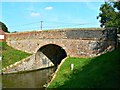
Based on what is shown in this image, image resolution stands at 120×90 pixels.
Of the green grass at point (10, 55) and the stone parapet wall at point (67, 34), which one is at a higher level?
the stone parapet wall at point (67, 34)

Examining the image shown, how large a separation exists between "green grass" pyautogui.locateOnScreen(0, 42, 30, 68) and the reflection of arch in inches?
93.7

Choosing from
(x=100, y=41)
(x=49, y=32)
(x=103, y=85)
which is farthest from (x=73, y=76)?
(x=49, y=32)

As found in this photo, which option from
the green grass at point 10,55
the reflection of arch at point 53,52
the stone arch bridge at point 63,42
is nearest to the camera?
the stone arch bridge at point 63,42

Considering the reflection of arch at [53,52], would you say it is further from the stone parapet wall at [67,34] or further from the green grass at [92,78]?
the green grass at [92,78]

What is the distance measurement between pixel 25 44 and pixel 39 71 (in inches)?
177

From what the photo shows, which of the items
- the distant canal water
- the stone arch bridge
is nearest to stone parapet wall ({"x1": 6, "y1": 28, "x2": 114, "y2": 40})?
the stone arch bridge

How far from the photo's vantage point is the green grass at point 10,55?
31541 millimetres

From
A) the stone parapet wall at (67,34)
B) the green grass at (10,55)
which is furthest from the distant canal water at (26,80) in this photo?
the stone parapet wall at (67,34)

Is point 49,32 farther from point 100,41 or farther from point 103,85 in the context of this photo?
point 103,85

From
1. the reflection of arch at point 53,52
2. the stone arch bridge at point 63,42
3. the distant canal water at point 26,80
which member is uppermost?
the stone arch bridge at point 63,42

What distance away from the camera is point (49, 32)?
111ft

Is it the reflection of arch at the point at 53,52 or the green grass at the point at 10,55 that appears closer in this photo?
the green grass at the point at 10,55

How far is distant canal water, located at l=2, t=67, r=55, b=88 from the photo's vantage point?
24075mm

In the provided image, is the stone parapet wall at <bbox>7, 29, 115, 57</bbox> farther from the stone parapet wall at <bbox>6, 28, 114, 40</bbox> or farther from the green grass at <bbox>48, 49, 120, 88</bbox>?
the green grass at <bbox>48, 49, 120, 88</bbox>
